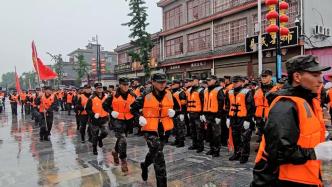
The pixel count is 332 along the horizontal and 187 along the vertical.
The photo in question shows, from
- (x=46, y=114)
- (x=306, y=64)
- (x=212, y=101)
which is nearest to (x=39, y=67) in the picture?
(x=46, y=114)

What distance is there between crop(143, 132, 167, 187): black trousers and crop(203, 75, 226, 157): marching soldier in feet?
7.78

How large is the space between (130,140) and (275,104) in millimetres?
8540

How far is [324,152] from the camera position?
7.21 ft

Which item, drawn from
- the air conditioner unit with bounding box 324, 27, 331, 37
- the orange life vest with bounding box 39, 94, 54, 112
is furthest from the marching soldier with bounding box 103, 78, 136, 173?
the air conditioner unit with bounding box 324, 27, 331, 37

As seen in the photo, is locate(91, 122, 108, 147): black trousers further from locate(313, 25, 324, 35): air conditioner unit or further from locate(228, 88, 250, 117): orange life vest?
locate(313, 25, 324, 35): air conditioner unit

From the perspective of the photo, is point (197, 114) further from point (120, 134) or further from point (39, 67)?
point (39, 67)

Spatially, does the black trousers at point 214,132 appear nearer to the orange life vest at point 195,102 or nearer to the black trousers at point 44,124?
the orange life vest at point 195,102

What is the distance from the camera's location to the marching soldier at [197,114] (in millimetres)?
8062

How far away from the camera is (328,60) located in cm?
1578

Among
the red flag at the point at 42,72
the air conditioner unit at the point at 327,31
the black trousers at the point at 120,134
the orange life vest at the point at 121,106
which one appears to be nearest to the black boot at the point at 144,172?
the black trousers at the point at 120,134

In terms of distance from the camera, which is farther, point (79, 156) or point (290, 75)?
point (79, 156)

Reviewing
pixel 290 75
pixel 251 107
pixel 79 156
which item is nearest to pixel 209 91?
pixel 251 107

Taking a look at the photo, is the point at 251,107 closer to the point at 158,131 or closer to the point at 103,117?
the point at 158,131

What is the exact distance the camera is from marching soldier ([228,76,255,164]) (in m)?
6.67
